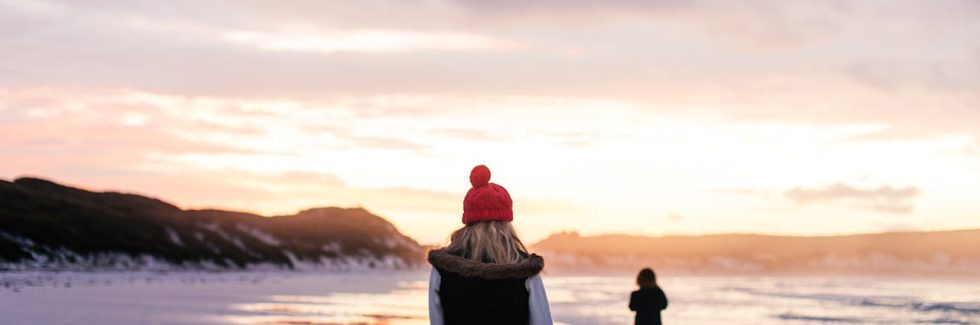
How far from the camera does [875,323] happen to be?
152 ft

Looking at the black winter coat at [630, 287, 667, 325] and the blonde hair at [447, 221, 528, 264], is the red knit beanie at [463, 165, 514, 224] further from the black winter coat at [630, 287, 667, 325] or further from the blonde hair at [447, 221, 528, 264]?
the black winter coat at [630, 287, 667, 325]

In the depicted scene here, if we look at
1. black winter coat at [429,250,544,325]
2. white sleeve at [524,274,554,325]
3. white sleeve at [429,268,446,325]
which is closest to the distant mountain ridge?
white sleeve at [429,268,446,325]

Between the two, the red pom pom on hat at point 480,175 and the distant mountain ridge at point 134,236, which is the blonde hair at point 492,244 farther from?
the distant mountain ridge at point 134,236

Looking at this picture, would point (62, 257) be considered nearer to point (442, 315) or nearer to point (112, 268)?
point (112, 268)

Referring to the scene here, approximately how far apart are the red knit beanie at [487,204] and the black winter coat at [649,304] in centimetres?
823

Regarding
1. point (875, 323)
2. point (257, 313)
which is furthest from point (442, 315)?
point (875, 323)

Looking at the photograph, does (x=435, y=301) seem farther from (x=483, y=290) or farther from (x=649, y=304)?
(x=649, y=304)

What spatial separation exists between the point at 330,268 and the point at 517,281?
524 feet

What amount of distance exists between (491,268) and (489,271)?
21mm

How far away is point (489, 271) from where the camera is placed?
6.16 m

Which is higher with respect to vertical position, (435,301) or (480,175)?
(480,175)

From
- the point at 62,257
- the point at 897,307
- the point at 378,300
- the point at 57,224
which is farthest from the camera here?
the point at 57,224

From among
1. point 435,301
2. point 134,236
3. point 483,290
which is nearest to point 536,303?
point 483,290

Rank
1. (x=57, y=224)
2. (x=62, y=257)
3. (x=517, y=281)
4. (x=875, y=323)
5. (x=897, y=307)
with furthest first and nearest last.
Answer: (x=57, y=224) < (x=62, y=257) < (x=897, y=307) < (x=875, y=323) < (x=517, y=281)
